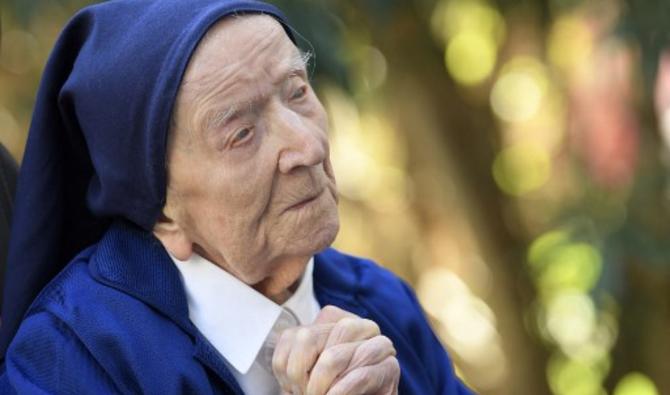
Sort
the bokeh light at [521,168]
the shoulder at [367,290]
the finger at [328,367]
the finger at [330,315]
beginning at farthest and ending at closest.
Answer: the bokeh light at [521,168] < the shoulder at [367,290] < the finger at [330,315] < the finger at [328,367]

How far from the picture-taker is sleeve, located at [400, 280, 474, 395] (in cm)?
252

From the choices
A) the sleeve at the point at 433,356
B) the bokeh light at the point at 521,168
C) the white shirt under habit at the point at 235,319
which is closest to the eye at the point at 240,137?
the white shirt under habit at the point at 235,319

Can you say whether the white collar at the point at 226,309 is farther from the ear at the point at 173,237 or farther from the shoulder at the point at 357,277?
the shoulder at the point at 357,277

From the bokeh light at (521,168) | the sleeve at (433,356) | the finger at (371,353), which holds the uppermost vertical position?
the finger at (371,353)

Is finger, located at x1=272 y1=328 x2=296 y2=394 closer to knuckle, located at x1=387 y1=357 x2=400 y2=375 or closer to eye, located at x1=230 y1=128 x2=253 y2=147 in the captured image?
knuckle, located at x1=387 y1=357 x2=400 y2=375

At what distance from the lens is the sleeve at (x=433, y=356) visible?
2516mm

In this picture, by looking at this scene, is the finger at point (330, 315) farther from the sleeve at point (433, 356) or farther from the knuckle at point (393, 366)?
the sleeve at point (433, 356)

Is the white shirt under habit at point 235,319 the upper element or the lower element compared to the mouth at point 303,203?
lower

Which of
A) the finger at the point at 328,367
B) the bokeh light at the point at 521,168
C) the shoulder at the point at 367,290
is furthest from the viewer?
the bokeh light at the point at 521,168

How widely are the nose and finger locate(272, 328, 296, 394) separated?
29 centimetres

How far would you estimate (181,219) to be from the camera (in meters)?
2.22

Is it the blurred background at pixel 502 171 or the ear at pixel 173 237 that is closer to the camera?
the ear at pixel 173 237

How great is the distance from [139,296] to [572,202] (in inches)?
103

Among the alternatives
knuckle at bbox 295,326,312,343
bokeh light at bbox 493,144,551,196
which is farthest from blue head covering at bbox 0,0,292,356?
bokeh light at bbox 493,144,551,196
